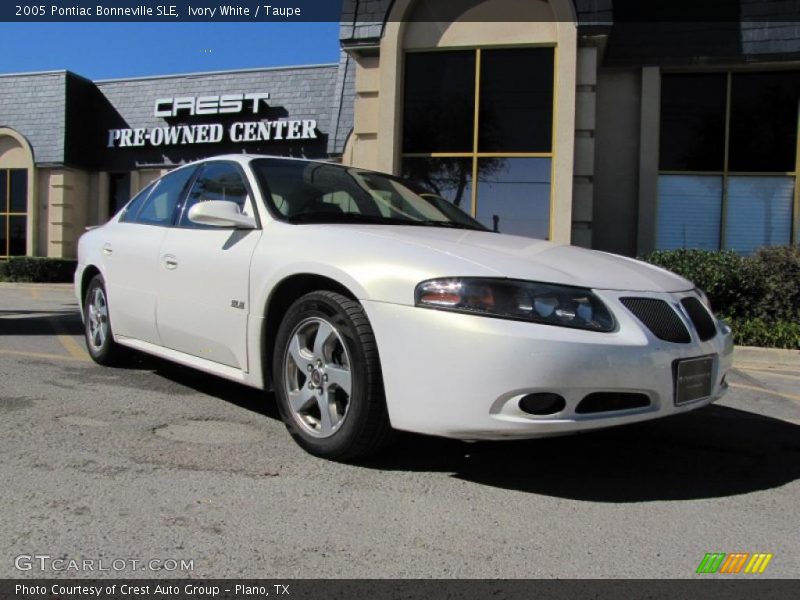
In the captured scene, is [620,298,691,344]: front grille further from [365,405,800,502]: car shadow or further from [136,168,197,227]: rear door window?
[136,168,197,227]: rear door window

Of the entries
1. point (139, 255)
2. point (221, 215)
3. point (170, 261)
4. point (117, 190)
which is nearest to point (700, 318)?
point (221, 215)

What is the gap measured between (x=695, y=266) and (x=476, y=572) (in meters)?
6.86

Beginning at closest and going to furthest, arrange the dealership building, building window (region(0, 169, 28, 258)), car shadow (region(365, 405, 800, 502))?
1. car shadow (region(365, 405, 800, 502))
2. the dealership building
3. building window (region(0, 169, 28, 258))

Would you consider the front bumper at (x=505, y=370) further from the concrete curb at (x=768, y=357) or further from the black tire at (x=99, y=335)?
the concrete curb at (x=768, y=357)

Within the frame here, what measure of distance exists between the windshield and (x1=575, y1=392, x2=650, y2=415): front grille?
5.40 ft

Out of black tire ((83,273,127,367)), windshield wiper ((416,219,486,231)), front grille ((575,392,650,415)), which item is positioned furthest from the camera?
black tire ((83,273,127,367))

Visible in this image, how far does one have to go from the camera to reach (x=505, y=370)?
281 centimetres

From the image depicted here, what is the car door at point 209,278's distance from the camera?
3820 mm

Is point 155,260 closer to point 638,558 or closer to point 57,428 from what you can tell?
point 57,428

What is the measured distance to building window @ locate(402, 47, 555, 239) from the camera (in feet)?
33.7

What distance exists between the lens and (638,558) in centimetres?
251

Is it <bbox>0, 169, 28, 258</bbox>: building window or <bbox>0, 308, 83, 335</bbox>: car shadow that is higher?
<bbox>0, 169, 28, 258</bbox>: building window

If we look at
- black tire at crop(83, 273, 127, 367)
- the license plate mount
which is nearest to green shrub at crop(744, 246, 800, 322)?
the license plate mount
